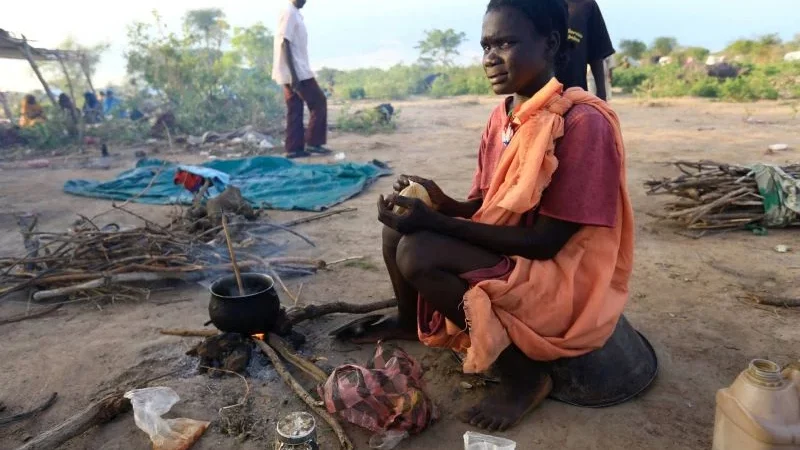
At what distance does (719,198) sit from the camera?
4.26 metres

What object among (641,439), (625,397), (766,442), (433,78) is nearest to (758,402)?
(766,442)

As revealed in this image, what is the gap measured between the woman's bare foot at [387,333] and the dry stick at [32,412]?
1.35 m

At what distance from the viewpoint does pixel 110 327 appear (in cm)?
308

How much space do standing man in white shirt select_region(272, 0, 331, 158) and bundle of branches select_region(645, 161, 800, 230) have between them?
18.5ft

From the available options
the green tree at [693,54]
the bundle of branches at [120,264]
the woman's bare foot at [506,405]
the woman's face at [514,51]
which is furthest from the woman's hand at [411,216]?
the green tree at [693,54]

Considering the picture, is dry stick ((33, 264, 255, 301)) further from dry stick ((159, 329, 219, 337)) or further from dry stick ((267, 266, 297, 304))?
dry stick ((159, 329, 219, 337))

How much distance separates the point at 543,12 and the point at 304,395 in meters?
1.75

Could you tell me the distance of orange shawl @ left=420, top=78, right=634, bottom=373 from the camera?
1.96 m

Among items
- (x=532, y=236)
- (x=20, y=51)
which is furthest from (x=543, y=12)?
(x=20, y=51)

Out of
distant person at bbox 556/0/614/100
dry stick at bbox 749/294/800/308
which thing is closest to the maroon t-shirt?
dry stick at bbox 749/294/800/308

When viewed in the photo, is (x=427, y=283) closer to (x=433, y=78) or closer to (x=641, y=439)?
(x=641, y=439)

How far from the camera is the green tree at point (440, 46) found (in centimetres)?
2858

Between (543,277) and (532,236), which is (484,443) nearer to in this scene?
(543,277)

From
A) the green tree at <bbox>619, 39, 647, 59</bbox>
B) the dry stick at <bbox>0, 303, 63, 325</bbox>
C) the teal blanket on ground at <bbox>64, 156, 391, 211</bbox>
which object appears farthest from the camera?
the green tree at <bbox>619, 39, 647, 59</bbox>
